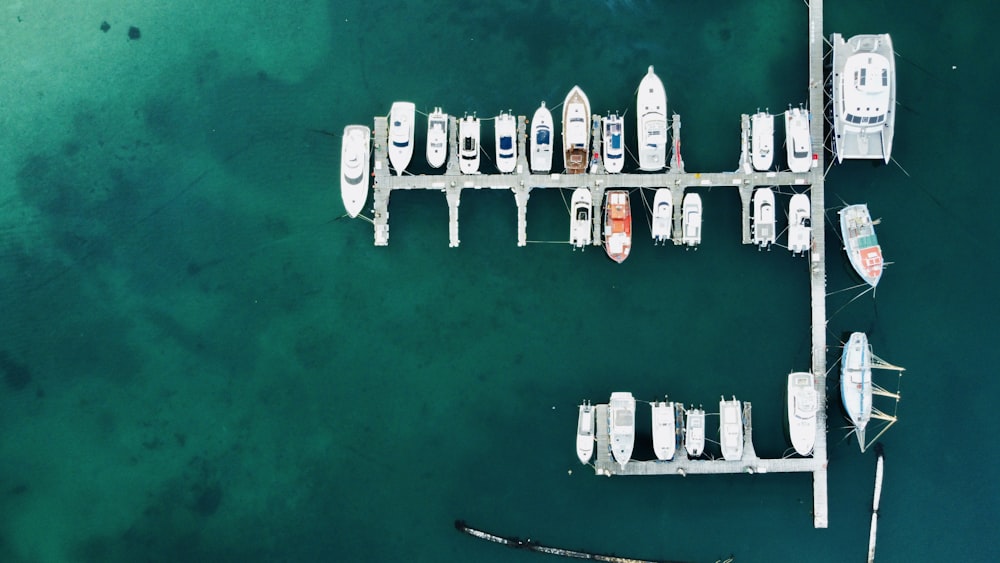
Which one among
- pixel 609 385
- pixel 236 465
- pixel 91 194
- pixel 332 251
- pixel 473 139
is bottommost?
Result: pixel 236 465

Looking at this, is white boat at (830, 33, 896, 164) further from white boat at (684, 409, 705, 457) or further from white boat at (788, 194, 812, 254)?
white boat at (684, 409, 705, 457)

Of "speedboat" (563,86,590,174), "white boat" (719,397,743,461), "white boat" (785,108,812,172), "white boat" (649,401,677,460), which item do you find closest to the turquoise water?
"speedboat" (563,86,590,174)

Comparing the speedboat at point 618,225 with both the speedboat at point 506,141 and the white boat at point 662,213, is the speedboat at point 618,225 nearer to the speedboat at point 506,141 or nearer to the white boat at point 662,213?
the white boat at point 662,213

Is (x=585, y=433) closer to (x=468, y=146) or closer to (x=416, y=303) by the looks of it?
(x=416, y=303)

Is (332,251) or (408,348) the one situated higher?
(332,251)

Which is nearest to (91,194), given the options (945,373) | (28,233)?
(28,233)

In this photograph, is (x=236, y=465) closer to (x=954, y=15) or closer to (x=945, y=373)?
(x=945, y=373)

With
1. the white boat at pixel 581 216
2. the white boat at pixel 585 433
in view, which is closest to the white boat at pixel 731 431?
the white boat at pixel 585 433
